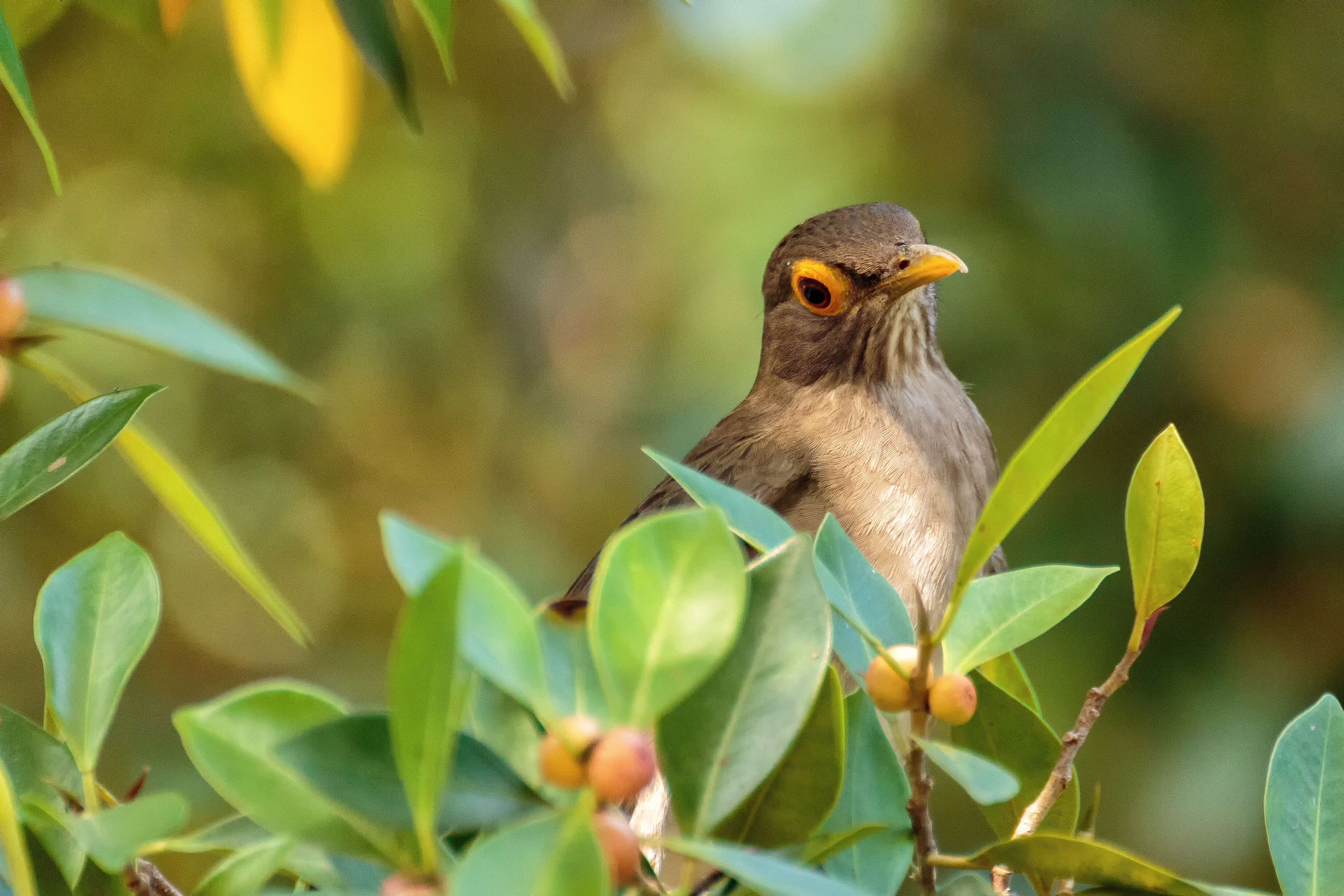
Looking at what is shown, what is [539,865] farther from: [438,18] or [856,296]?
[856,296]

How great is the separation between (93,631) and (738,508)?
58cm

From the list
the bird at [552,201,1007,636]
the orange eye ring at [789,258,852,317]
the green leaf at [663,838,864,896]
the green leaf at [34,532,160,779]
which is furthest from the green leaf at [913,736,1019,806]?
the orange eye ring at [789,258,852,317]

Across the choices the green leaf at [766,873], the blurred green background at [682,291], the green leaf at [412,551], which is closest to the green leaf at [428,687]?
the green leaf at [412,551]

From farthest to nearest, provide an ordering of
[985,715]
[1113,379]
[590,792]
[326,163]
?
[326,163] → [985,715] → [1113,379] → [590,792]

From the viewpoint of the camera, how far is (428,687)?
0.86 meters

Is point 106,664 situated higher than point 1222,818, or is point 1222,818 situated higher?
point 106,664

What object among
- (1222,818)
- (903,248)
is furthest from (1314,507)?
(903,248)

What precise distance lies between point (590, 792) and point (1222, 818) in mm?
3947

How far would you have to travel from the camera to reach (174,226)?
6062 mm

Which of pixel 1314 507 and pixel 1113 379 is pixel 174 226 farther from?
pixel 1113 379

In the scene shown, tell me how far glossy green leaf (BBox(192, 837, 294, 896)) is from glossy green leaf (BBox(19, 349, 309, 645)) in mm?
214

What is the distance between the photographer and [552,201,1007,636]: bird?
3.34 meters

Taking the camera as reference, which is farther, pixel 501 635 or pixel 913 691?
pixel 913 691

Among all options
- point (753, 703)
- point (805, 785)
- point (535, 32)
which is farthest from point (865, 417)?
point (753, 703)
